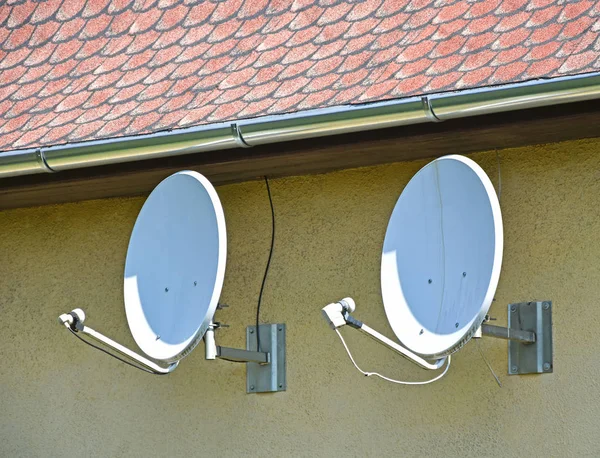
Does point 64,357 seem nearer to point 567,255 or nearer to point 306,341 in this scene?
point 306,341

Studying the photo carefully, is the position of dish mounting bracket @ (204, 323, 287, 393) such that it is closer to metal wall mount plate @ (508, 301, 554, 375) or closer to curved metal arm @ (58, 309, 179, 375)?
curved metal arm @ (58, 309, 179, 375)

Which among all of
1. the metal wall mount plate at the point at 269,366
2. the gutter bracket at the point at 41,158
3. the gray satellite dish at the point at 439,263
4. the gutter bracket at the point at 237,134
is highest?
the gutter bracket at the point at 237,134

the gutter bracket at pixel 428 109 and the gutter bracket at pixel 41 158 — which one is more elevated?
the gutter bracket at pixel 428 109

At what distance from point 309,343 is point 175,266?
2.74 feet

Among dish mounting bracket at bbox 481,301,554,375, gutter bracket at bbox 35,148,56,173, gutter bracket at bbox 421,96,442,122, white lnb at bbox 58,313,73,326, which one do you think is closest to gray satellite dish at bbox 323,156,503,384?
gutter bracket at bbox 421,96,442,122

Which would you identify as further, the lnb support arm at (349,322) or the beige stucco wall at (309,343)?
the beige stucco wall at (309,343)

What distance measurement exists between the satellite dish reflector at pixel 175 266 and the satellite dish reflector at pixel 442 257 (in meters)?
0.81

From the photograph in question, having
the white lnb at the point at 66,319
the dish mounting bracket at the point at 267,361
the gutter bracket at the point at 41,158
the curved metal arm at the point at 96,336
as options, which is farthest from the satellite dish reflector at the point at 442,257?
the gutter bracket at the point at 41,158

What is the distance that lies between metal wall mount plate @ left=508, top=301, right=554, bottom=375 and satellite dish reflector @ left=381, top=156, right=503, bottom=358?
573 millimetres

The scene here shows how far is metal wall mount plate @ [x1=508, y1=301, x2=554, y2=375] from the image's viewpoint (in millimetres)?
6324

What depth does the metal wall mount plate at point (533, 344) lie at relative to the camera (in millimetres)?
6324

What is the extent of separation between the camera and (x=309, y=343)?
7.06 meters

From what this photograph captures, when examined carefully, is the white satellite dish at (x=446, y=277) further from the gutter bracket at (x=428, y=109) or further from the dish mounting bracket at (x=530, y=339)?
the gutter bracket at (x=428, y=109)

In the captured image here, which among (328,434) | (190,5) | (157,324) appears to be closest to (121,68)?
(190,5)
